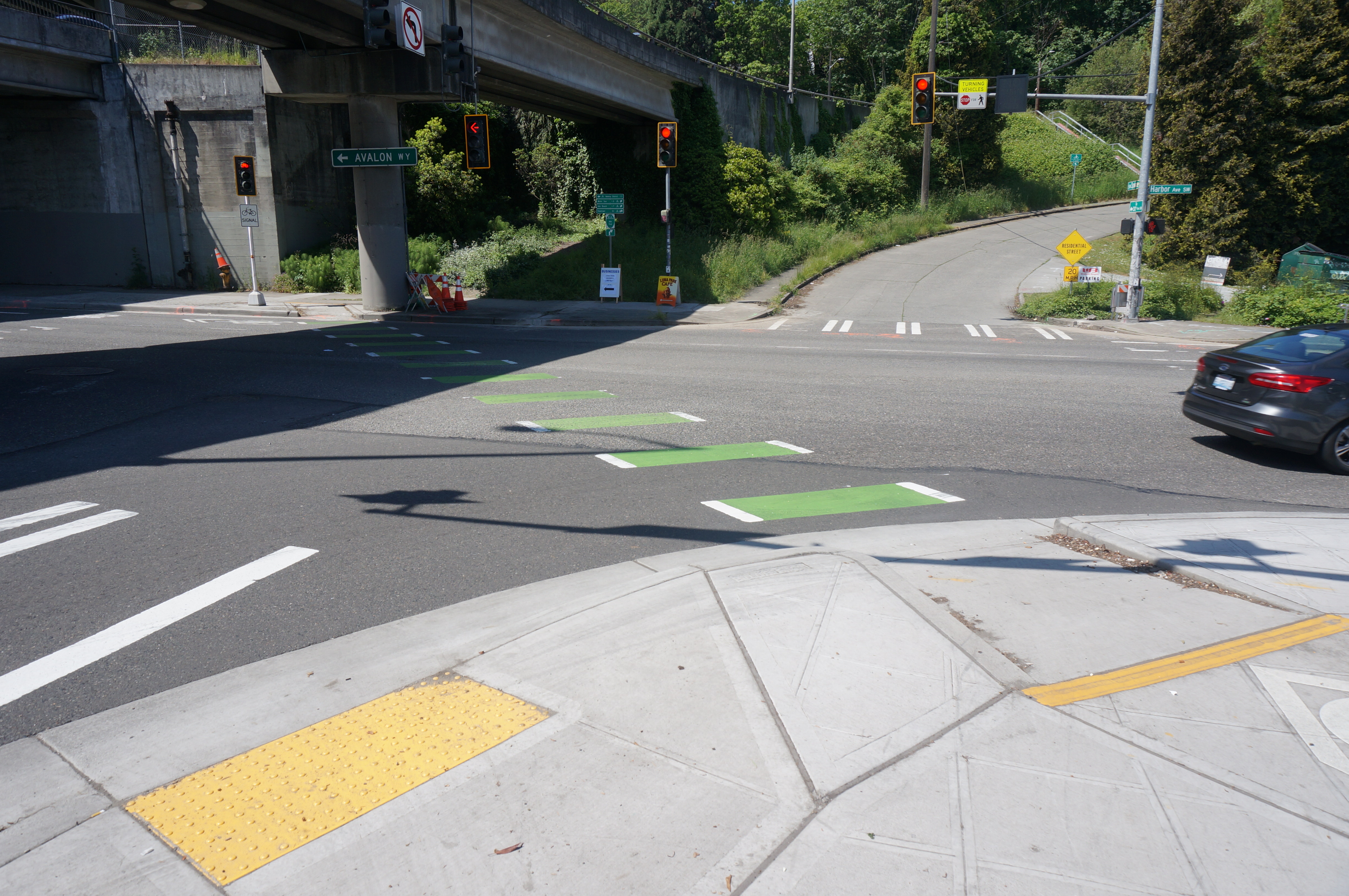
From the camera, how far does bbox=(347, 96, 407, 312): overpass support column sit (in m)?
24.1

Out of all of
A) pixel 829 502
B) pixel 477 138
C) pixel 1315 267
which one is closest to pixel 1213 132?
pixel 1315 267

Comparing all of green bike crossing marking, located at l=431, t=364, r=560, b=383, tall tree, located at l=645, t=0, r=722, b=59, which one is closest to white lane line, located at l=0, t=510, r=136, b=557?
green bike crossing marking, located at l=431, t=364, r=560, b=383

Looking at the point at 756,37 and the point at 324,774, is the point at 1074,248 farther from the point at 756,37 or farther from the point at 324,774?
the point at 756,37

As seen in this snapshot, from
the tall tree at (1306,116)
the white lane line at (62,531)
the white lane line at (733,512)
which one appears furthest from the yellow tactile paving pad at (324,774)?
the tall tree at (1306,116)

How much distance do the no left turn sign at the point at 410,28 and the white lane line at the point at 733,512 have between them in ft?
52.9

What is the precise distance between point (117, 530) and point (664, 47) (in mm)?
29911

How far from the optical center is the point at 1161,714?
420cm

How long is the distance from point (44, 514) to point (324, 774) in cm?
538

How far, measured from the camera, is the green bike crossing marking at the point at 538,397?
12.8 m

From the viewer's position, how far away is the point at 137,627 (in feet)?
17.4

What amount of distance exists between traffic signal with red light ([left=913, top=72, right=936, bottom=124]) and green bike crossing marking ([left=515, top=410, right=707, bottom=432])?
14676mm

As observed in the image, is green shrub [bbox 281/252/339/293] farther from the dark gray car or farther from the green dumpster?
the green dumpster

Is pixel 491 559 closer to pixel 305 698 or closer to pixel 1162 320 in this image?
pixel 305 698

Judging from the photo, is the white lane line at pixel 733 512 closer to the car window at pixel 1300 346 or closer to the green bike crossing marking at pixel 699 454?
the green bike crossing marking at pixel 699 454
